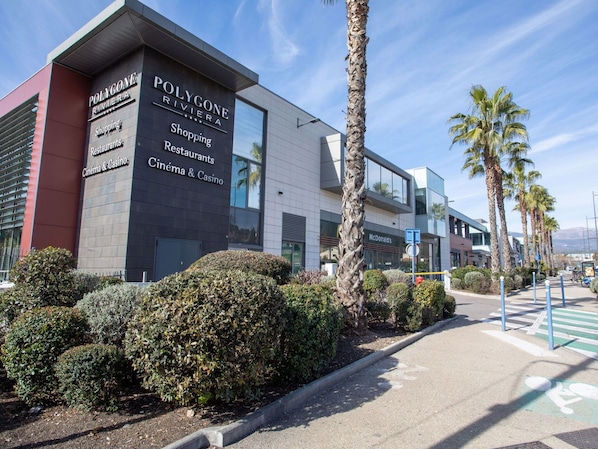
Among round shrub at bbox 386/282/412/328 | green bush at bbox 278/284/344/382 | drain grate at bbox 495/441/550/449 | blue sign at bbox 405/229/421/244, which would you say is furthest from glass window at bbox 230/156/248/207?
drain grate at bbox 495/441/550/449

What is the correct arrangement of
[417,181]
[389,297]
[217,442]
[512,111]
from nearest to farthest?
[217,442]
[389,297]
[512,111]
[417,181]

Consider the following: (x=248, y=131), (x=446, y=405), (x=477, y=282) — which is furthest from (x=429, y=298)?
(x=248, y=131)

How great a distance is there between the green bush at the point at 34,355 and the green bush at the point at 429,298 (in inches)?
284

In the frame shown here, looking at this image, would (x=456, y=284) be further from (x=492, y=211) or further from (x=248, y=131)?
(x=248, y=131)

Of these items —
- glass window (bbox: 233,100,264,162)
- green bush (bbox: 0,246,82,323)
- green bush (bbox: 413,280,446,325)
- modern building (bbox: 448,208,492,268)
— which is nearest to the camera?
green bush (bbox: 0,246,82,323)

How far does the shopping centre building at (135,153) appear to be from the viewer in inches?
563

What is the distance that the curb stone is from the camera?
11.3ft

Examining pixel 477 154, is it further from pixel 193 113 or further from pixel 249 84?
pixel 193 113

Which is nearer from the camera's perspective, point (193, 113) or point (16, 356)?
point (16, 356)

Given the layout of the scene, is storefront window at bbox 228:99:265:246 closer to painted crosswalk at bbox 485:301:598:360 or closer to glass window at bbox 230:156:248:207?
glass window at bbox 230:156:248:207

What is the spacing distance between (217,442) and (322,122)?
23.4 meters

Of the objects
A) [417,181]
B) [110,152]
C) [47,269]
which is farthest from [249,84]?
[417,181]

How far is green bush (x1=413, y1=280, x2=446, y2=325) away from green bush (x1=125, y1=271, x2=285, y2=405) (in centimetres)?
603

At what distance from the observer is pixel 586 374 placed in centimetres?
579
